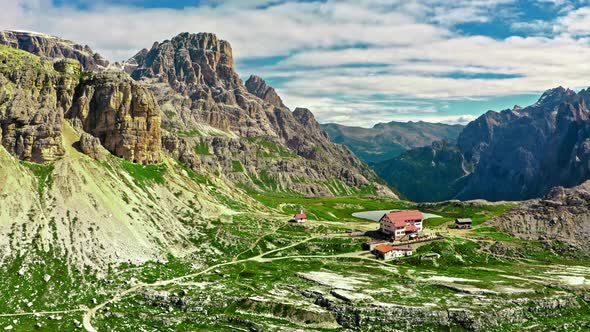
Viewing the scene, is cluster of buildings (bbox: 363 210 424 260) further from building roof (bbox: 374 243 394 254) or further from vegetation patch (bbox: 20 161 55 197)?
vegetation patch (bbox: 20 161 55 197)

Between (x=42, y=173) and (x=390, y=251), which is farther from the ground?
(x=42, y=173)

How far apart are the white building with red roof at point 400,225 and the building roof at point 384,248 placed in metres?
13.8

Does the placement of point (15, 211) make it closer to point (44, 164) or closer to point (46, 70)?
point (44, 164)

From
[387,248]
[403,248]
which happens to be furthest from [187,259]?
[403,248]

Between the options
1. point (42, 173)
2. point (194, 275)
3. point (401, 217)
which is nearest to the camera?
point (194, 275)

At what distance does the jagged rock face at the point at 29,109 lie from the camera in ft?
515

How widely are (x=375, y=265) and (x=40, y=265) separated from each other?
3806 inches

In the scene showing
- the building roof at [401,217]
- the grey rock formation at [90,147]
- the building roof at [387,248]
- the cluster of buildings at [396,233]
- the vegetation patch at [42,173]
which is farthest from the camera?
the building roof at [401,217]

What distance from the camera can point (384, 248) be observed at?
6368 inches

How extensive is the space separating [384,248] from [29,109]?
438ft

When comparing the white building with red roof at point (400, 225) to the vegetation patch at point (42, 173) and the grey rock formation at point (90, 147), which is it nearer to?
the grey rock formation at point (90, 147)

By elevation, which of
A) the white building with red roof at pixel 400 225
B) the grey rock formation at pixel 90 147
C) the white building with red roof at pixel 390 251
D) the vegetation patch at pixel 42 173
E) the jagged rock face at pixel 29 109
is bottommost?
the white building with red roof at pixel 390 251

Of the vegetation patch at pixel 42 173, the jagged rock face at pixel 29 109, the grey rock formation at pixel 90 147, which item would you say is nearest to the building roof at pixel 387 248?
the grey rock formation at pixel 90 147

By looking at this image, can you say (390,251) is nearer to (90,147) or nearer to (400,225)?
(400,225)
